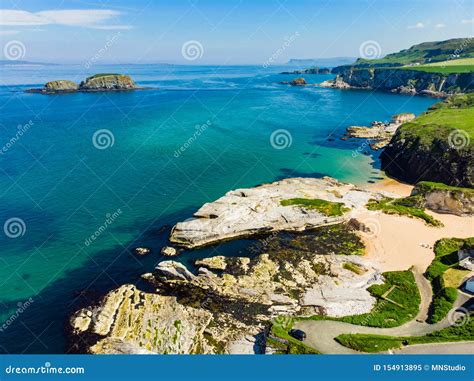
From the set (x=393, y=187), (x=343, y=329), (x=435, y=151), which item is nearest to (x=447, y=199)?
(x=393, y=187)

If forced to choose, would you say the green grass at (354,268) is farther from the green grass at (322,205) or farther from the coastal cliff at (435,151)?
the coastal cliff at (435,151)

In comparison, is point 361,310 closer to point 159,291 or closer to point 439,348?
point 439,348
